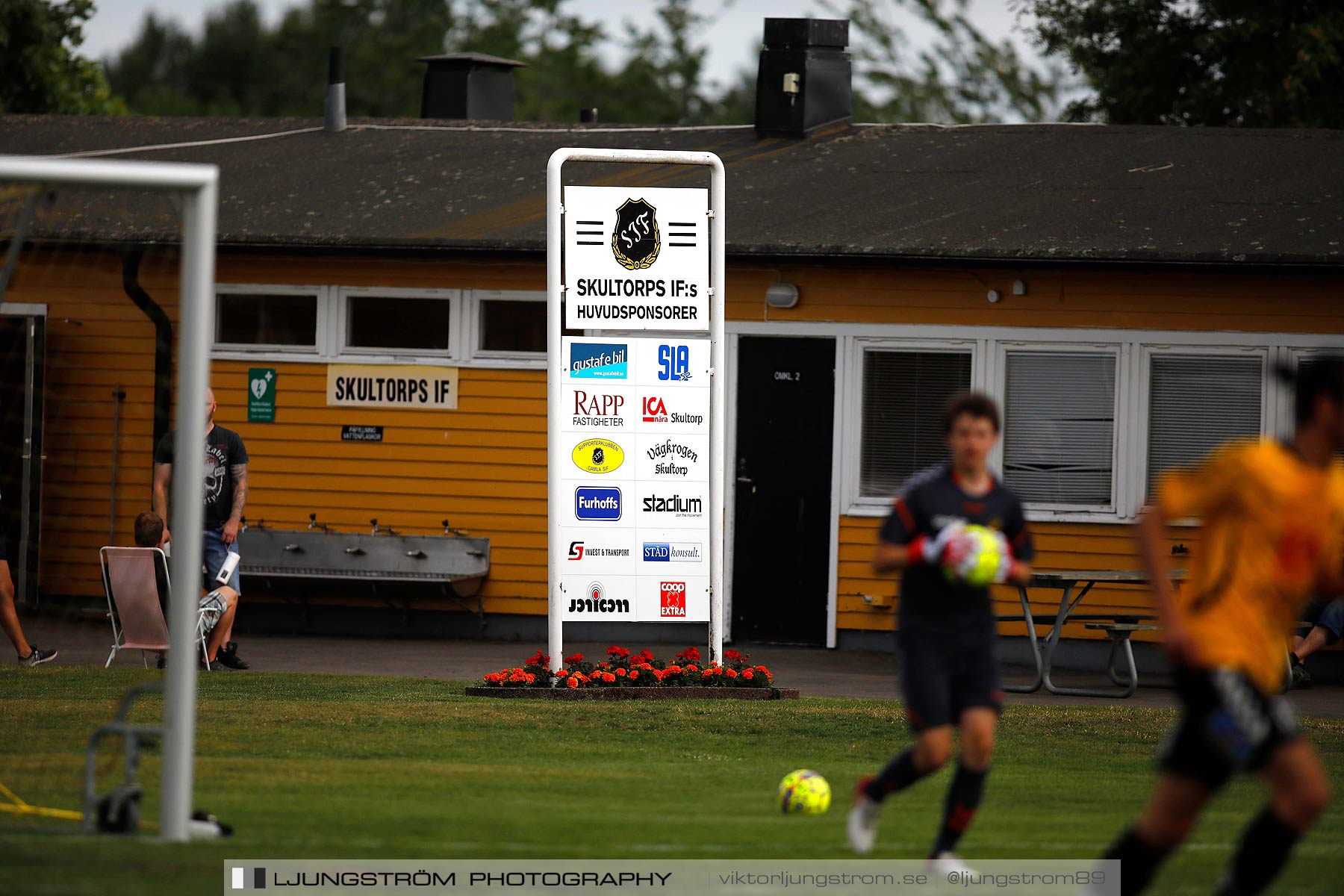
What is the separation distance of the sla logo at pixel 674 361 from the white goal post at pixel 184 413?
5631 mm

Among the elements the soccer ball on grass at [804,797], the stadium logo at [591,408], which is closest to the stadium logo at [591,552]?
the stadium logo at [591,408]

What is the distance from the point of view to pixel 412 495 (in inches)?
650

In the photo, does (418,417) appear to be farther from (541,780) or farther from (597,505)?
(541,780)

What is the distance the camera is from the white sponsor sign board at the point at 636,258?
1228 cm

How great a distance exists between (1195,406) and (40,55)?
68.8 ft

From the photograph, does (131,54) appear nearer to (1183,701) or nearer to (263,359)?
(263,359)

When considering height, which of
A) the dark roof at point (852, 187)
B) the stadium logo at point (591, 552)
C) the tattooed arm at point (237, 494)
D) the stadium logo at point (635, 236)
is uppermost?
the dark roof at point (852, 187)

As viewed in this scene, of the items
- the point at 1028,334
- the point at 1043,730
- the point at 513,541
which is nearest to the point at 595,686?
the point at 1043,730

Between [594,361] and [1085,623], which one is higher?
[594,361]

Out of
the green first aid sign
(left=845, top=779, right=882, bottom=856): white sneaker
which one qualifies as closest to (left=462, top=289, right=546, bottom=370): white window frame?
the green first aid sign

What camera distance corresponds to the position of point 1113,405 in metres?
15.3

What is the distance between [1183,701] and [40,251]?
381 inches

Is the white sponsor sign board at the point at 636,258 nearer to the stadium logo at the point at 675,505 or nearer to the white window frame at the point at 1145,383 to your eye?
the stadium logo at the point at 675,505

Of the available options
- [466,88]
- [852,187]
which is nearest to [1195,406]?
[852,187]
